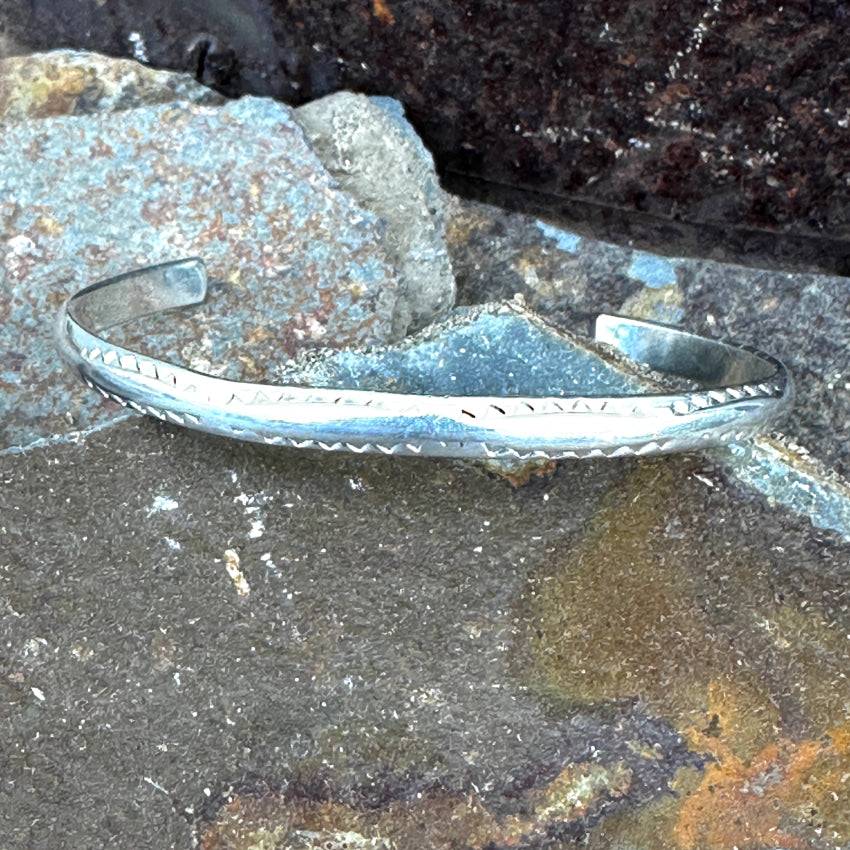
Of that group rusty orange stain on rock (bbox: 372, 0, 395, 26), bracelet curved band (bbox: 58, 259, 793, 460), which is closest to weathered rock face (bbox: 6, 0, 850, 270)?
rusty orange stain on rock (bbox: 372, 0, 395, 26)

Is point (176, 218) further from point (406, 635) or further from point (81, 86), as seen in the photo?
point (406, 635)

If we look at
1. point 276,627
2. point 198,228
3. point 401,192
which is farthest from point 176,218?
point 276,627

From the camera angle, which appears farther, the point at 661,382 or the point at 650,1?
the point at 661,382

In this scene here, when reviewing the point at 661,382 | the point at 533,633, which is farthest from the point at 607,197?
the point at 533,633

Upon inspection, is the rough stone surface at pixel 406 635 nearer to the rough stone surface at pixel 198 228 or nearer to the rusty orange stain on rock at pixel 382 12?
the rough stone surface at pixel 198 228

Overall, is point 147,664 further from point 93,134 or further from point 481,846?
point 93,134

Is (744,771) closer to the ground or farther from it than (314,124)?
closer to the ground
